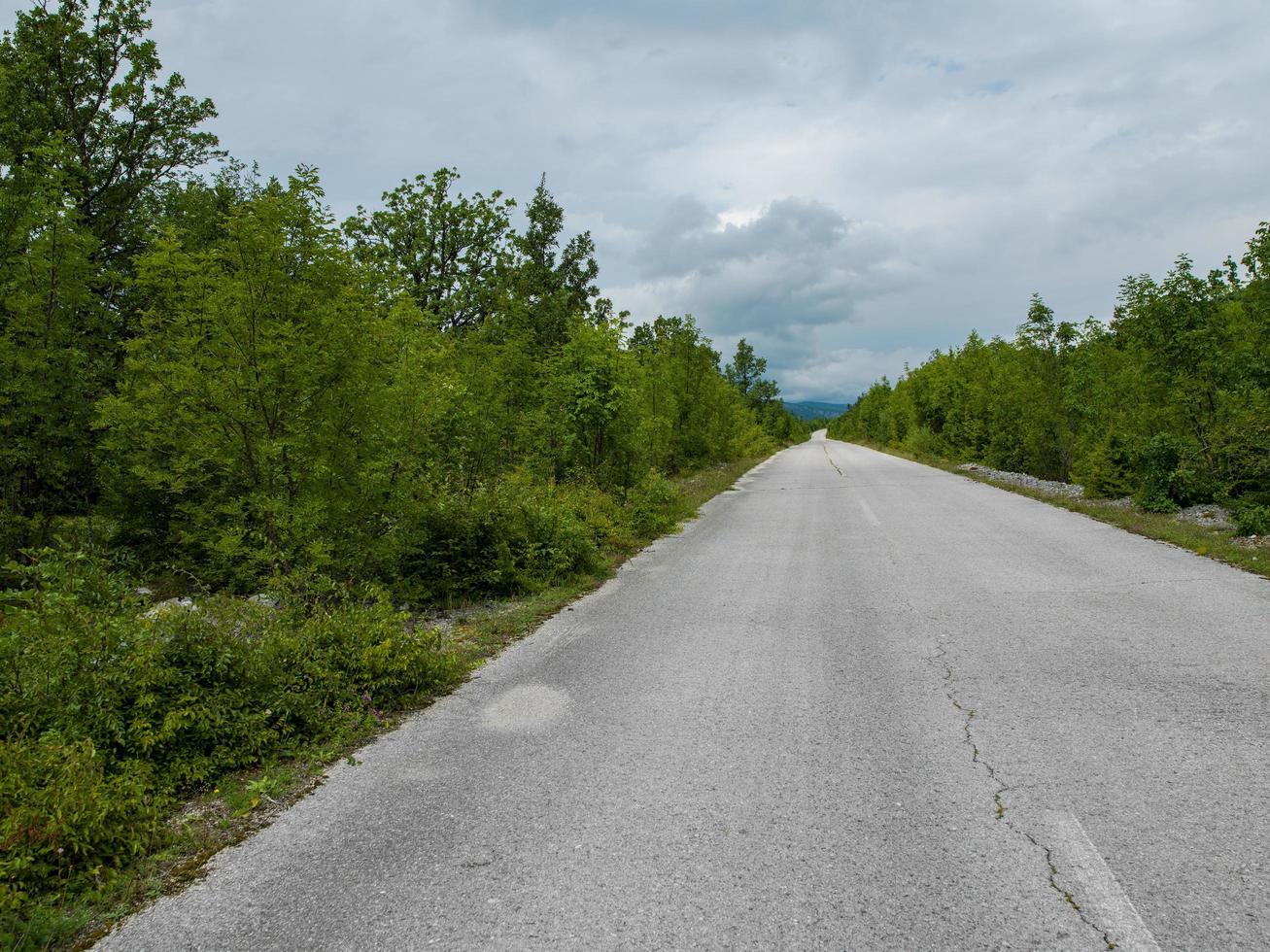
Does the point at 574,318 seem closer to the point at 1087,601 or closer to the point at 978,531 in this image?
the point at 978,531

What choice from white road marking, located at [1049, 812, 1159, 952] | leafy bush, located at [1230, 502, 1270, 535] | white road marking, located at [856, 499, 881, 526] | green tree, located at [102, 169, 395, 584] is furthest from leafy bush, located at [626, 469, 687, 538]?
white road marking, located at [1049, 812, 1159, 952]

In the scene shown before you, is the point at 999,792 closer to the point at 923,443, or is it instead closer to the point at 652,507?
the point at 652,507

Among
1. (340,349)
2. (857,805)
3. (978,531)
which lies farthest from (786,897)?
(978,531)

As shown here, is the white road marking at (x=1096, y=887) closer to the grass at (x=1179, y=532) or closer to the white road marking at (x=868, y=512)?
the grass at (x=1179, y=532)

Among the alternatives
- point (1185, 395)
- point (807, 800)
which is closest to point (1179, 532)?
point (1185, 395)

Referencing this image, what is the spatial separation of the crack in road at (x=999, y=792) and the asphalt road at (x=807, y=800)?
14mm

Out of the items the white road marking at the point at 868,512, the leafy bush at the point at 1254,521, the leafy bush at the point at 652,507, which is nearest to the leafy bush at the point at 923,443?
the white road marking at the point at 868,512

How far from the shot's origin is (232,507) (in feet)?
18.4

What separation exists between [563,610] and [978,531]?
24.9 ft

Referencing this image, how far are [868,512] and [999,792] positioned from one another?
11.3m

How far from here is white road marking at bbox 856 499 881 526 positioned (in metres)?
12.7

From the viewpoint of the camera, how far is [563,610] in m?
7.11

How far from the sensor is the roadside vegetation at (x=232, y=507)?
328 centimetres

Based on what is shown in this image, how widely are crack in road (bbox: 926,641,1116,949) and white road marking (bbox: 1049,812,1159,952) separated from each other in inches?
0.8
